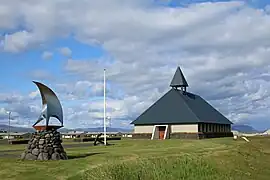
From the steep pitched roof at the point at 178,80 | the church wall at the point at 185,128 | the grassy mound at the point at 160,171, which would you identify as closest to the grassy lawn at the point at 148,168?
the grassy mound at the point at 160,171

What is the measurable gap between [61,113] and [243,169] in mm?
13026

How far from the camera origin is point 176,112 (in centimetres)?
6700

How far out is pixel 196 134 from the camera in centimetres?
6391

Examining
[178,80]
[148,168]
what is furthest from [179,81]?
[148,168]

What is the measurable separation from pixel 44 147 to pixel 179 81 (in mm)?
46171

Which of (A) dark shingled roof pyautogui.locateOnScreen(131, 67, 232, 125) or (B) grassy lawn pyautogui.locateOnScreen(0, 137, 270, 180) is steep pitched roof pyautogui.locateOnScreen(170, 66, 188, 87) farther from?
(B) grassy lawn pyautogui.locateOnScreen(0, 137, 270, 180)

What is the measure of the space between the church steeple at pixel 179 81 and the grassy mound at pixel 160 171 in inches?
2004

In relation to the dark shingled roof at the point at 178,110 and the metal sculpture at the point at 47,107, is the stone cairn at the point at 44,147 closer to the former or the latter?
the metal sculpture at the point at 47,107

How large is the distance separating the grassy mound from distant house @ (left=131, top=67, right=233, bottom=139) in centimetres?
Answer: 4275

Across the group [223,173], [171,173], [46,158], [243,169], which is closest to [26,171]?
[46,158]

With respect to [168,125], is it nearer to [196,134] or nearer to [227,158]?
[196,134]

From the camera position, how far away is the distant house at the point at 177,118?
6512cm

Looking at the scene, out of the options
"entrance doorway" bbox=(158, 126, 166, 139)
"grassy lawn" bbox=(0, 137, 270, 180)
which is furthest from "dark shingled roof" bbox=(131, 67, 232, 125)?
"grassy lawn" bbox=(0, 137, 270, 180)

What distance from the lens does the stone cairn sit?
28922 millimetres
